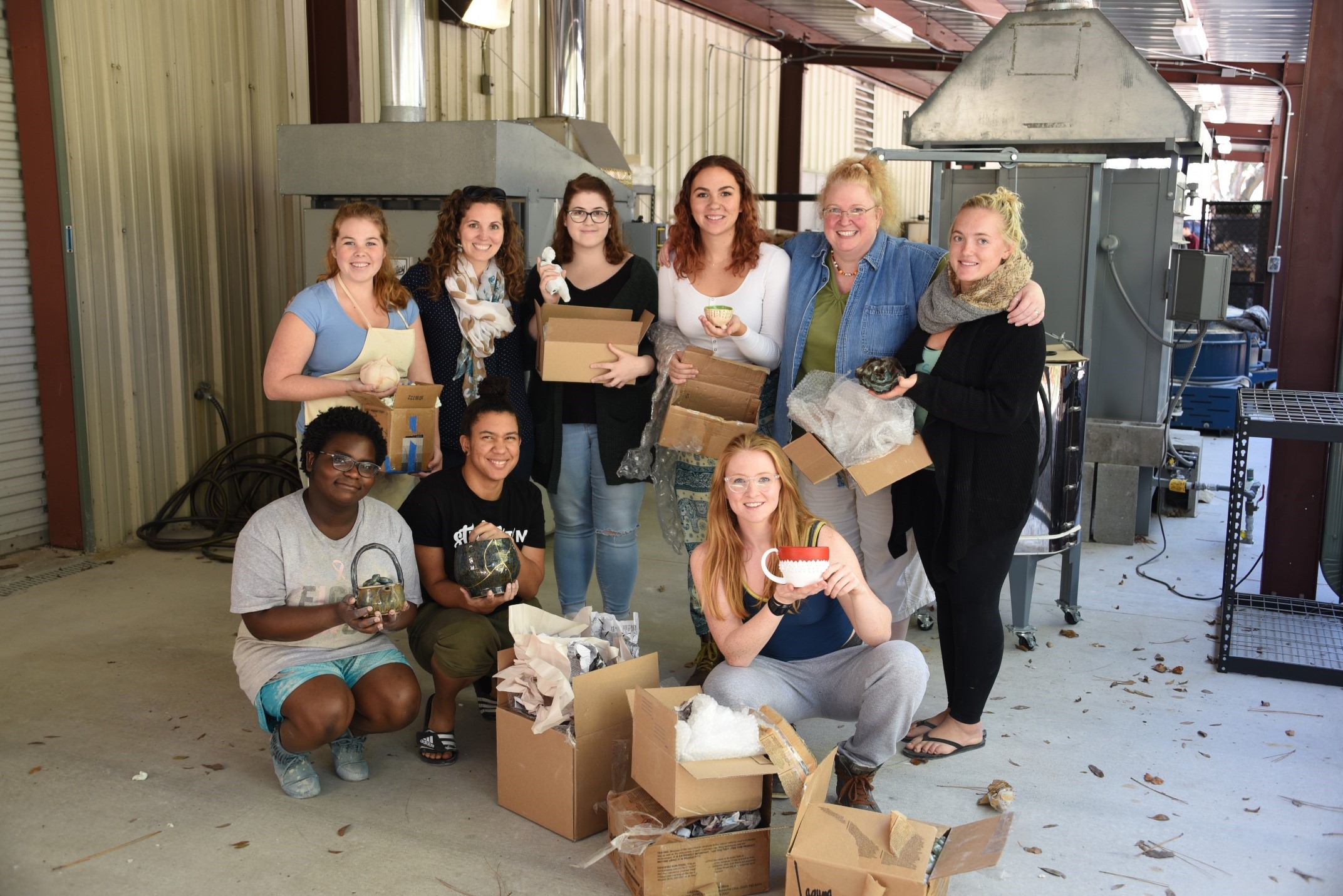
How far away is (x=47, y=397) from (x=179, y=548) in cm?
90

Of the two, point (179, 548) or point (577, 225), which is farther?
point (179, 548)

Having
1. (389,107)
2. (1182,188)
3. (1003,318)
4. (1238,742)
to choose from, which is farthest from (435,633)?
(1182,188)

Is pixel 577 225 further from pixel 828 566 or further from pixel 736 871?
pixel 736 871

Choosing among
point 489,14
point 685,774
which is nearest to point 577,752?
point 685,774

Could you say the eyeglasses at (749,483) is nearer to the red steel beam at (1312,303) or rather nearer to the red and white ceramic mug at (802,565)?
the red and white ceramic mug at (802,565)

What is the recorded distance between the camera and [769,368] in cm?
339

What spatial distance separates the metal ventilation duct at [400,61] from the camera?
18.3 ft

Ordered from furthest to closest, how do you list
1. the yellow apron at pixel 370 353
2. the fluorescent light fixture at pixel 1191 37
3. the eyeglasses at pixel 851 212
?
the fluorescent light fixture at pixel 1191 37
the yellow apron at pixel 370 353
the eyeglasses at pixel 851 212

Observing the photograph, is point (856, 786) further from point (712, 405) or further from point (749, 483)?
point (712, 405)

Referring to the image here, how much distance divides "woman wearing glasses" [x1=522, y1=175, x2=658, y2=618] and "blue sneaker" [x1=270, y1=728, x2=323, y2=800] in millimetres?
1079

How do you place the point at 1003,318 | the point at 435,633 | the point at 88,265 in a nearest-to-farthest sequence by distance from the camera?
1. the point at 1003,318
2. the point at 435,633
3. the point at 88,265

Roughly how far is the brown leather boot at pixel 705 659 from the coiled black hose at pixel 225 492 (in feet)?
8.49

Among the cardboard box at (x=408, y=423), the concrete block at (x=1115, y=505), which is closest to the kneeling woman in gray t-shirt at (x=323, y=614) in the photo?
the cardboard box at (x=408, y=423)

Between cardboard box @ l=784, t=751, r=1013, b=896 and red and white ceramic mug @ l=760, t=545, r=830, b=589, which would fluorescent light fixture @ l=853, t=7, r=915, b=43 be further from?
cardboard box @ l=784, t=751, r=1013, b=896
